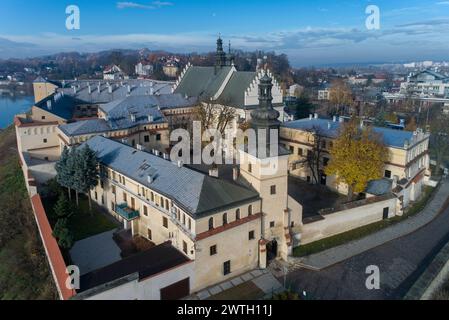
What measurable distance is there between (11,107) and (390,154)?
125 m

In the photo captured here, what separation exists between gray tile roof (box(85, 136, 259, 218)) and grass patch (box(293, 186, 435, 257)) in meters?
6.93

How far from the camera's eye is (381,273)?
27.4 m

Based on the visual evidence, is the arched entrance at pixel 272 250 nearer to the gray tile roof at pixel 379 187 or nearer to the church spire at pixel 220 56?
the gray tile roof at pixel 379 187

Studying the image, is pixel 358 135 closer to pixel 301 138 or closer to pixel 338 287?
pixel 301 138

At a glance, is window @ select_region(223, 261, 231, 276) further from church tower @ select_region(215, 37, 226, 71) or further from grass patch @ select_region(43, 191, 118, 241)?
church tower @ select_region(215, 37, 226, 71)

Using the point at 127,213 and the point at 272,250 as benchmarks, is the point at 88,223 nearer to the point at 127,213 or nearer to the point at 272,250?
the point at 127,213

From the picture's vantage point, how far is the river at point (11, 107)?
10325 cm

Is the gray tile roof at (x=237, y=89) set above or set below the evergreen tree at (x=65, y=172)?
Answer: above

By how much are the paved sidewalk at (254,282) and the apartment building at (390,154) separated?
1679cm

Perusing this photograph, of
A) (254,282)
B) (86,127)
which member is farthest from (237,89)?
(254,282)

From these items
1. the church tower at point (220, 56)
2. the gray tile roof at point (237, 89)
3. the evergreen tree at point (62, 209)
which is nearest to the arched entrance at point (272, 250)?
the evergreen tree at point (62, 209)

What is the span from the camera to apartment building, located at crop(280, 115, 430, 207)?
3784cm

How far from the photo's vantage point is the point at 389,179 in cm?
3862
